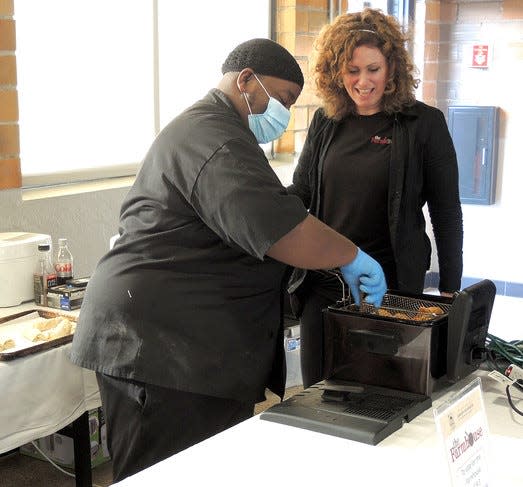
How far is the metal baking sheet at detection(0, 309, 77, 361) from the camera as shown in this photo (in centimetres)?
201

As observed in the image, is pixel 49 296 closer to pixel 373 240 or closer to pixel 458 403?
pixel 373 240

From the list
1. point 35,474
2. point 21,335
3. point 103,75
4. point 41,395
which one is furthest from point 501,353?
point 103,75

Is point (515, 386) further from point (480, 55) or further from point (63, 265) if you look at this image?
point (480, 55)

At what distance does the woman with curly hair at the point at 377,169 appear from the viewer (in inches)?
83.7

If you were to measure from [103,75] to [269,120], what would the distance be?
1.61 m

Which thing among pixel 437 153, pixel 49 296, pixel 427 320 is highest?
pixel 437 153

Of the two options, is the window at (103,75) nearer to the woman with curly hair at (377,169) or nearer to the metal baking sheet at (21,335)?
the metal baking sheet at (21,335)

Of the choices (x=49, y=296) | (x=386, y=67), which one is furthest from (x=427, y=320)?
(x=49, y=296)

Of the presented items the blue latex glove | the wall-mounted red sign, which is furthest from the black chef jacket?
the wall-mounted red sign

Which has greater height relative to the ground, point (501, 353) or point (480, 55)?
point (480, 55)

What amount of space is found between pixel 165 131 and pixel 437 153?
→ 78cm

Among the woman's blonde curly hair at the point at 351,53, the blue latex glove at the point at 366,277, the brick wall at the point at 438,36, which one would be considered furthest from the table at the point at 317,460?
the brick wall at the point at 438,36

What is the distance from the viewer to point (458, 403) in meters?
1.14

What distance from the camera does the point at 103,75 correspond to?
3.25 metres
